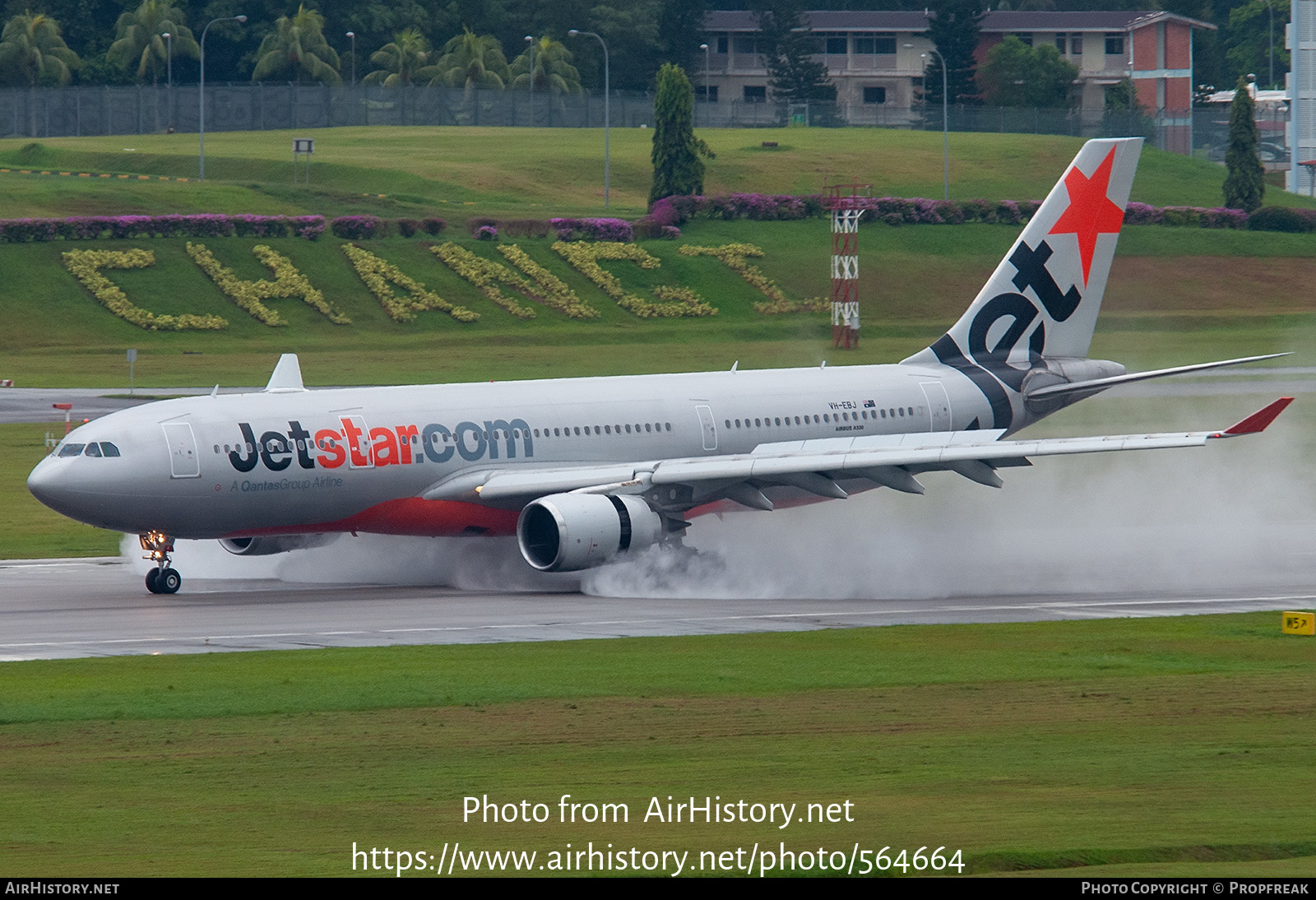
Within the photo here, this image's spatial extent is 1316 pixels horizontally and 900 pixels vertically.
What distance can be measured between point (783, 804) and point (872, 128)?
174127 mm

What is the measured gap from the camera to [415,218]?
5251 inches

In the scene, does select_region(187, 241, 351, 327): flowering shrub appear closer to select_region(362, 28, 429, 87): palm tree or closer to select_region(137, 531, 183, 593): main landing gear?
select_region(362, 28, 429, 87): palm tree

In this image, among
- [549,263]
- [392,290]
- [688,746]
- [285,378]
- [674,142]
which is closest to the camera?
[688,746]

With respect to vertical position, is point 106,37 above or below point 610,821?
above

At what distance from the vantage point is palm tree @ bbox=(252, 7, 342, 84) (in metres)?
184

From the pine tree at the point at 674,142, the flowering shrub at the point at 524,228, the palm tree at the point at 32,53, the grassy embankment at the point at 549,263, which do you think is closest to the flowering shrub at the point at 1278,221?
the grassy embankment at the point at 549,263

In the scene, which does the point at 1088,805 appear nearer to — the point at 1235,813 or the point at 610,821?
the point at 1235,813

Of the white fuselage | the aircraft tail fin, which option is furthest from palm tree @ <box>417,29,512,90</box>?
the white fuselage

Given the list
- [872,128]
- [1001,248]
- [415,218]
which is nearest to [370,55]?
[872,128]

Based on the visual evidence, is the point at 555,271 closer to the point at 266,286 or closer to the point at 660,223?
the point at 660,223

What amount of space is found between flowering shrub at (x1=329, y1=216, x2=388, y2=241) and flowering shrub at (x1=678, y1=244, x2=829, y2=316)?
20.3 metres

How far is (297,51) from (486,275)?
6863 cm

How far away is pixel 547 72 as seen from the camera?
19838 cm

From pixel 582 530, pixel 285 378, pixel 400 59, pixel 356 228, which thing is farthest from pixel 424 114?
pixel 582 530
